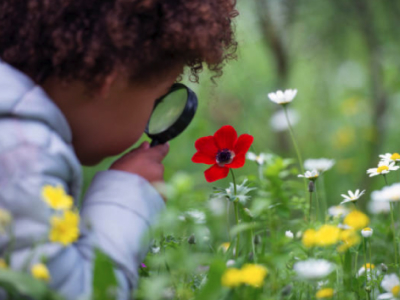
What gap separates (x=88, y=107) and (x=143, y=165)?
0.50 ft

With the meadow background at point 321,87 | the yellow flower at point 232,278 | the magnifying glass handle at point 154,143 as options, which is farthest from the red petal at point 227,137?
the meadow background at point 321,87

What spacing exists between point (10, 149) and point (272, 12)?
102 inches

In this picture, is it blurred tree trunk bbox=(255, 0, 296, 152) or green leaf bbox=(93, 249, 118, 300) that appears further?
blurred tree trunk bbox=(255, 0, 296, 152)

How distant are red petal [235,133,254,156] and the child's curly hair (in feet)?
0.70

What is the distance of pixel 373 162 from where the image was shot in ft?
11.1

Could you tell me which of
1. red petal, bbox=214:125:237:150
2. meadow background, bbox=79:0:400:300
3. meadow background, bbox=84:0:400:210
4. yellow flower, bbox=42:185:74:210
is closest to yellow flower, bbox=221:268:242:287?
meadow background, bbox=79:0:400:300

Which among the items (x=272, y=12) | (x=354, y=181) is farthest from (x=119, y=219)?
(x=354, y=181)

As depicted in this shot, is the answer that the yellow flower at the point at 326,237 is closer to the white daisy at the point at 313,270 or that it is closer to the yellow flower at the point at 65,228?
the white daisy at the point at 313,270

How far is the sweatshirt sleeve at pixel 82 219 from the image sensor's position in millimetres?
834

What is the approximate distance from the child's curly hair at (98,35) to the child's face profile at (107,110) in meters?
0.02

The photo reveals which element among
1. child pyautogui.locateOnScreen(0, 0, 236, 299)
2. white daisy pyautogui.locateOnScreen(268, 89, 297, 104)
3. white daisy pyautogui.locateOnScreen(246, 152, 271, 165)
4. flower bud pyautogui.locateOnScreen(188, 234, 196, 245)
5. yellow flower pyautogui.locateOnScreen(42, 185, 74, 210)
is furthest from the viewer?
white daisy pyautogui.locateOnScreen(246, 152, 271, 165)

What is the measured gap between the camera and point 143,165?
109cm

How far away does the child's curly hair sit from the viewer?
101 cm

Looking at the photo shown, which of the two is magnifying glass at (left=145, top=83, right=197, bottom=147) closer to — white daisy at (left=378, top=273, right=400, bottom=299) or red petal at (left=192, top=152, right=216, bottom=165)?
red petal at (left=192, top=152, right=216, bottom=165)
